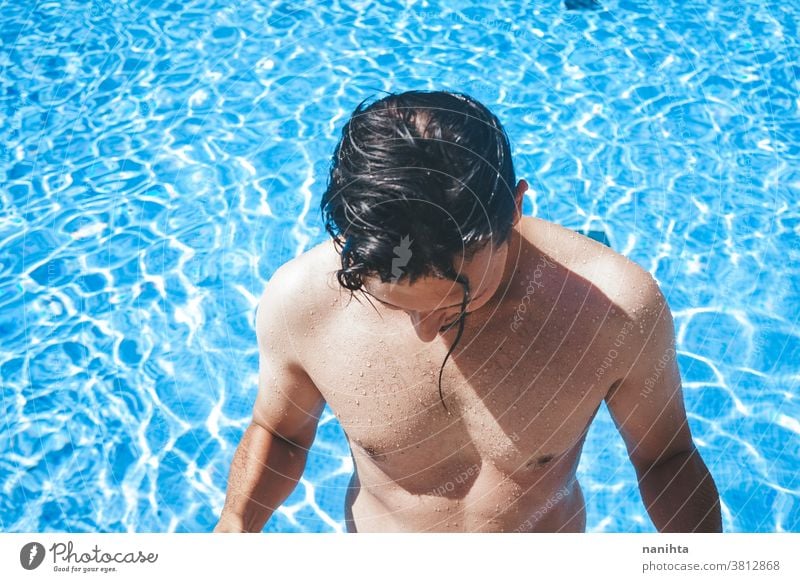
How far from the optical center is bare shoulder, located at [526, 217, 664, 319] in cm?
143

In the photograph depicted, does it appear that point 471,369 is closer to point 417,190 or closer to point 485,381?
point 485,381

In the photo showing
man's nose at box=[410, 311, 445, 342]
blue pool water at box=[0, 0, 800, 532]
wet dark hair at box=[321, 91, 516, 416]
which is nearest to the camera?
wet dark hair at box=[321, 91, 516, 416]

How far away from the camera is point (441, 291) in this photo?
1.25 m

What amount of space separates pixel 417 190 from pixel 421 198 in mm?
13

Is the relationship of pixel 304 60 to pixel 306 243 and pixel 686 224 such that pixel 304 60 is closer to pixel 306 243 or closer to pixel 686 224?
pixel 306 243

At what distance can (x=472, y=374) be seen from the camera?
1.56 metres

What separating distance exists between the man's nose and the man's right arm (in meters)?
0.35

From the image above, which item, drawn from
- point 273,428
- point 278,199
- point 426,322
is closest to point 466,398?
point 426,322

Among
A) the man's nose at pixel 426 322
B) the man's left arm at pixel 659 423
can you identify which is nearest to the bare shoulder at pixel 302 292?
the man's nose at pixel 426 322

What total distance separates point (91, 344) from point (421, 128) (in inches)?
88.1

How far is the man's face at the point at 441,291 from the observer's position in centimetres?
123

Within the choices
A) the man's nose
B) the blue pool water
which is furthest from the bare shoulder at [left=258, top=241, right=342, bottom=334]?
the blue pool water

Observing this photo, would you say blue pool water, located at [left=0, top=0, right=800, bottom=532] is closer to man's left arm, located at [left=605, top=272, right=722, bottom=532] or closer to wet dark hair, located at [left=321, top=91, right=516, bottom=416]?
man's left arm, located at [left=605, top=272, right=722, bottom=532]

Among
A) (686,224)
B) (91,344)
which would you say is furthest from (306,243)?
(686,224)
